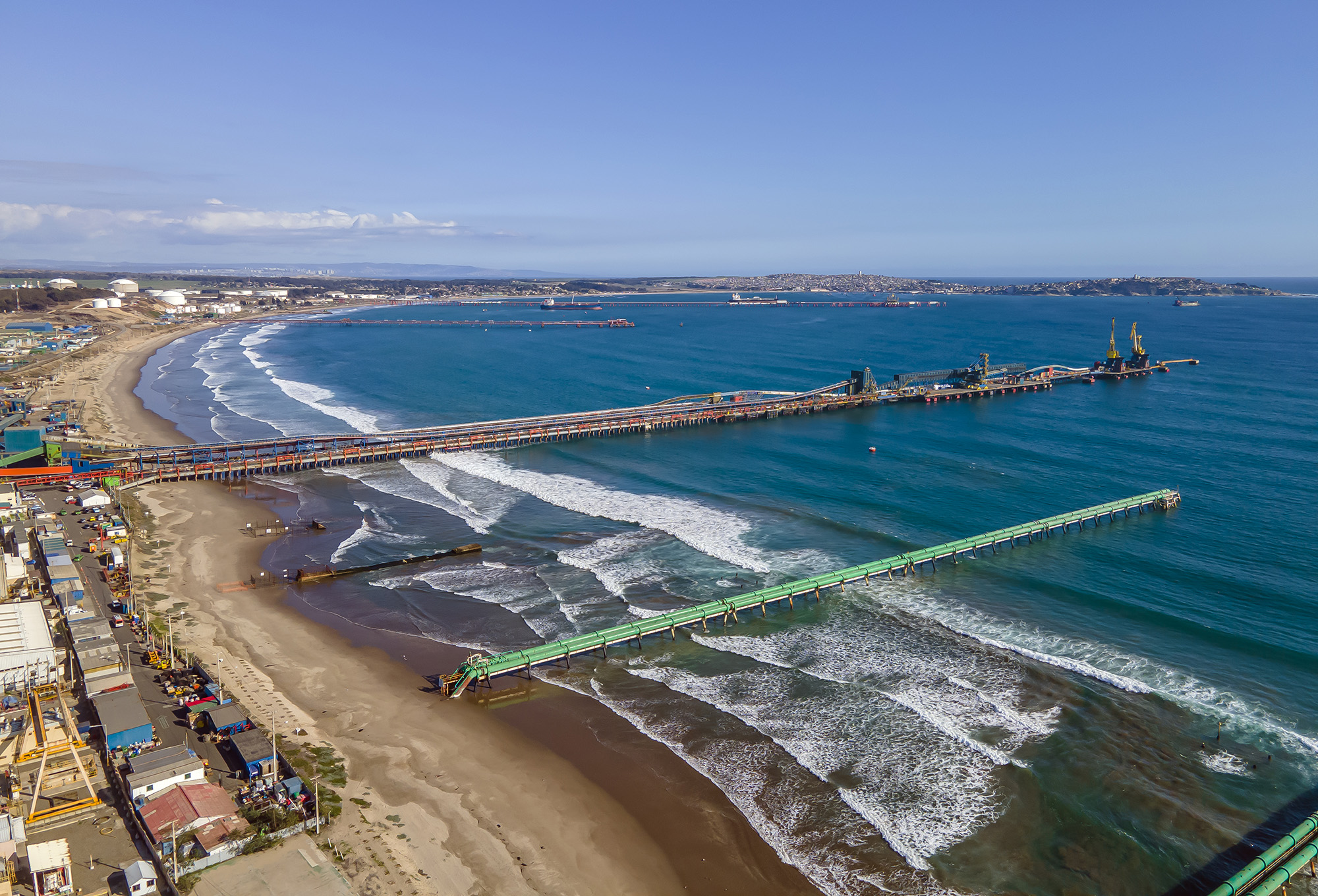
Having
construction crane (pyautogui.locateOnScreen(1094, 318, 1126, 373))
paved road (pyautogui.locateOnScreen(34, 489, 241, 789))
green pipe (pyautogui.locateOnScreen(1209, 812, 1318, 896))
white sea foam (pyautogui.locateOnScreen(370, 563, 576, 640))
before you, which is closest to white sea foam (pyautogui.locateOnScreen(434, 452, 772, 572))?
white sea foam (pyautogui.locateOnScreen(370, 563, 576, 640))

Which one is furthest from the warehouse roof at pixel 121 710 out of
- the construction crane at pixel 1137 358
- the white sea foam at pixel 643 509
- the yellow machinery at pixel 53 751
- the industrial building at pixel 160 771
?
the construction crane at pixel 1137 358

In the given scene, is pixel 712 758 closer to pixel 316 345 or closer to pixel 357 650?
pixel 357 650

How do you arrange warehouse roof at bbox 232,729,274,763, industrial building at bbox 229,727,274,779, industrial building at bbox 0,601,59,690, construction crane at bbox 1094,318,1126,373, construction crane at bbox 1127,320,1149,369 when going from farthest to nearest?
construction crane at bbox 1127,320,1149,369 < construction crane at bbox 1094,318,1126,373 < industrial building at bbox 0,601,59,690 < warehouse roof at bbox 232,729,274,763 < industrial building at bbox 229,727,274,779

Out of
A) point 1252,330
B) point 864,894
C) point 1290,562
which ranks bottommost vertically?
point 864,894

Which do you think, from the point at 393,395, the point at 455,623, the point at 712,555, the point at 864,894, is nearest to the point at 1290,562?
the point at 712,555

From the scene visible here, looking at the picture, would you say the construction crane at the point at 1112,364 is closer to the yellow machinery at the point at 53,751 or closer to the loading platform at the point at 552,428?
the loading platform at the point at 552,428

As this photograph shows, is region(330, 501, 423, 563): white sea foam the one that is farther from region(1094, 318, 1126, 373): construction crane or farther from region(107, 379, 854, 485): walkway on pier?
region(1094, 318, 1126, 373): construction crane

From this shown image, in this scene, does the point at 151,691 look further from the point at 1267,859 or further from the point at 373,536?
the point at 1267,859
